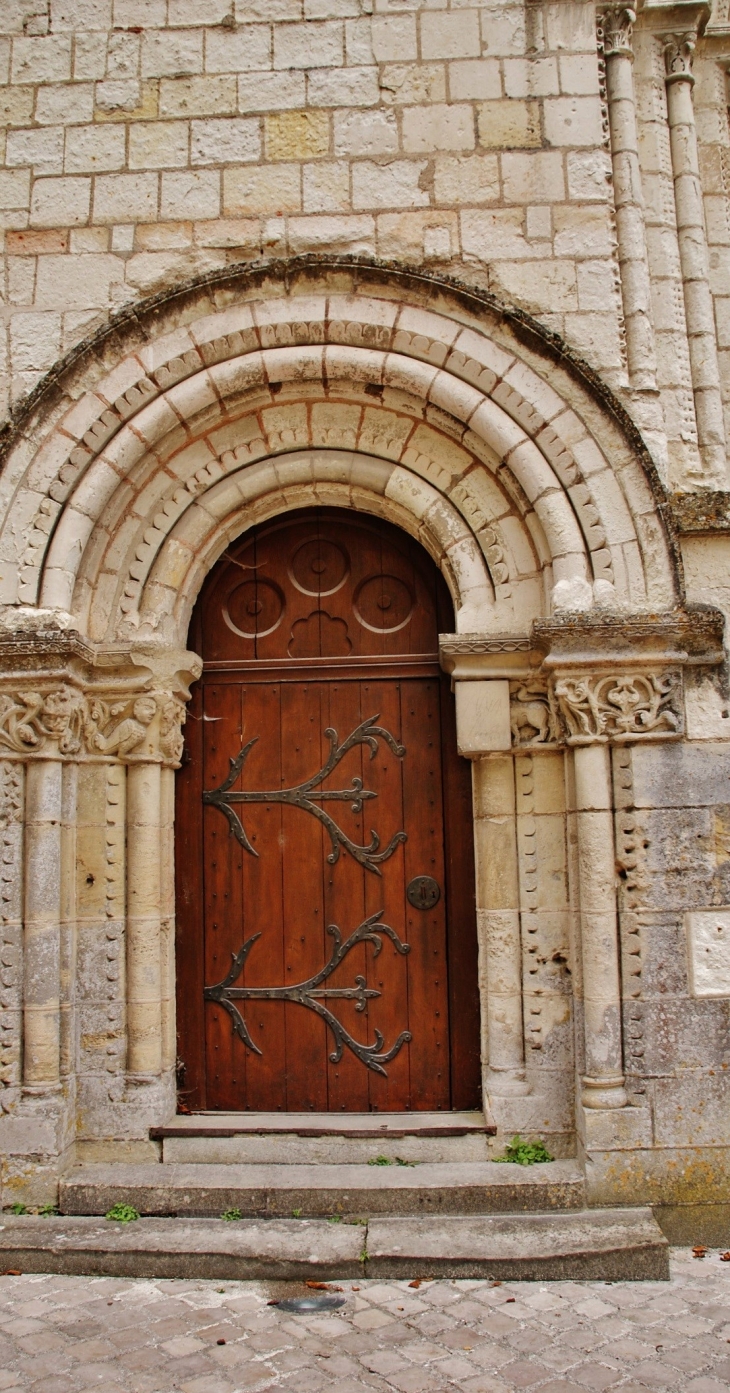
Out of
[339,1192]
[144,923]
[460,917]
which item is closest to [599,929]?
[460,917]

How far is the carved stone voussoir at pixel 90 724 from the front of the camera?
421 centimetres

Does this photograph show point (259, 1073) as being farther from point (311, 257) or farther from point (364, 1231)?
point (311, 257)

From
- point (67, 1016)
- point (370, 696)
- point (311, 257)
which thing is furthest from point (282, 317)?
point (67, 1016)

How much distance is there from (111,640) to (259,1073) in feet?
6.65

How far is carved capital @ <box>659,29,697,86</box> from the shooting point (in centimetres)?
461

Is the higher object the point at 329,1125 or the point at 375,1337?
the point at 329,1125

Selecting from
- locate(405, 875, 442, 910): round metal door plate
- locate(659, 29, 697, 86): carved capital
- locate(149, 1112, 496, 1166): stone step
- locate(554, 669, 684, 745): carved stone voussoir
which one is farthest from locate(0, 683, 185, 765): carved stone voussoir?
locate(659, 29, 697, 86): carved capital

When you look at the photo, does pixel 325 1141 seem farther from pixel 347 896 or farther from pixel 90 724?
pixel 90 724

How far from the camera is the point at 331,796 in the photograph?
4656 millimetres

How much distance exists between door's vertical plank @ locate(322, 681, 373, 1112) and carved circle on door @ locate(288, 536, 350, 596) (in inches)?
18.6

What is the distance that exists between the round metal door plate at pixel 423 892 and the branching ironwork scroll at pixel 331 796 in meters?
0.17

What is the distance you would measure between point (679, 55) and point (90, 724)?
13.1ft

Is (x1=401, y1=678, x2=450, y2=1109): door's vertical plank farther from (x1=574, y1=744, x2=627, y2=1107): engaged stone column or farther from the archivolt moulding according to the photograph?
(x1=574, y1=744, x2=627, y2=1107): engaged stone column

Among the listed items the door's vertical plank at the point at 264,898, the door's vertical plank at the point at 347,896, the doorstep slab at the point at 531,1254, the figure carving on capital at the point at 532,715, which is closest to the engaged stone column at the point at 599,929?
the figure carving on capital at the point at 532,715
